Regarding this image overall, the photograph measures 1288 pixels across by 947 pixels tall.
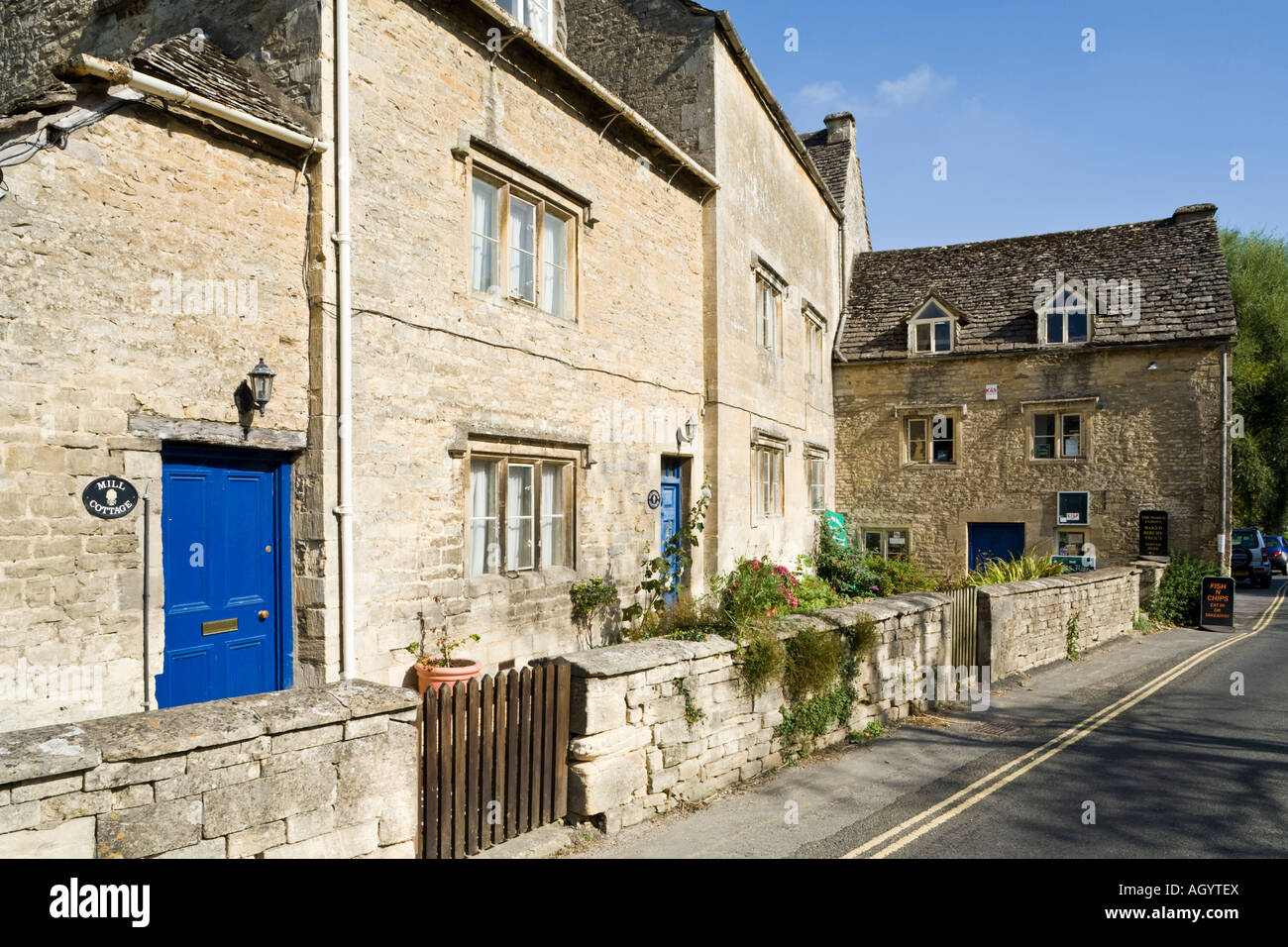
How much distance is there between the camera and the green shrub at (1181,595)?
1748cm

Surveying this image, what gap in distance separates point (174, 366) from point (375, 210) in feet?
7.32

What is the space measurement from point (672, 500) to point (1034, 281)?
13567mm

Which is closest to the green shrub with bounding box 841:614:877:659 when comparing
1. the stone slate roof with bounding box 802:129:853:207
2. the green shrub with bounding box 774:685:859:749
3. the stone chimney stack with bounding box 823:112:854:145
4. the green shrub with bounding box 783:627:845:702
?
the green shrub with bounding box 774:685:859:749

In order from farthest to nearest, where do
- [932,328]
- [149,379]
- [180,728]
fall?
[932,328]
[149,379]
[180,728]

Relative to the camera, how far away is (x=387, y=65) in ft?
25.1

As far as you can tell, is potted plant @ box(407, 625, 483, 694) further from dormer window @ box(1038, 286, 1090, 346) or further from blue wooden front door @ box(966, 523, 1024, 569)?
dormer window @ box(1038, 286, 1090, 346)

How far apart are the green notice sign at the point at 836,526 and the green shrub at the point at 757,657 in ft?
38.5

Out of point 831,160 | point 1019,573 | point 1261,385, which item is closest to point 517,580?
point 1019,573

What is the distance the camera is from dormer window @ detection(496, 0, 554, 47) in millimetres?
10988

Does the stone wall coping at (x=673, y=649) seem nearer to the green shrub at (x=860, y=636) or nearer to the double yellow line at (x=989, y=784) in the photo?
the green shrub at (x=860, y=636)

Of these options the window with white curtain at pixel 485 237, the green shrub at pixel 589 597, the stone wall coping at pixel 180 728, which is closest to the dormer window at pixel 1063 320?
the green shrub at pixel 589 597

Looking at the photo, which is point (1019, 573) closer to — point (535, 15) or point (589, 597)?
point (589, 597)

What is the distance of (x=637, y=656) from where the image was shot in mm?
6160
